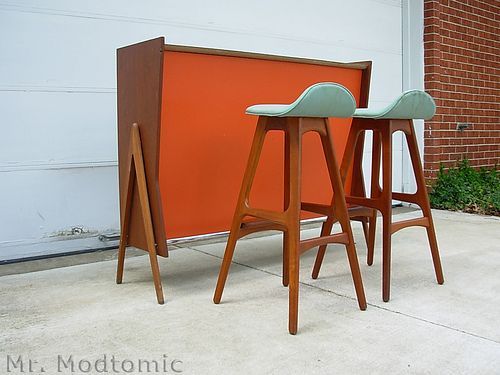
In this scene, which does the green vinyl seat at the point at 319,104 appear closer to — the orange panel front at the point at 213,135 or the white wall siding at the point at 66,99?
the orange panel front at the point at 213,135

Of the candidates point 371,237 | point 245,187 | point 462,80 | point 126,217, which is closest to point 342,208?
point 245,187

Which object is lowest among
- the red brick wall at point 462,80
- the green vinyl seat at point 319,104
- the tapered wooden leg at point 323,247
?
the tapered wooden leg at point 323,247

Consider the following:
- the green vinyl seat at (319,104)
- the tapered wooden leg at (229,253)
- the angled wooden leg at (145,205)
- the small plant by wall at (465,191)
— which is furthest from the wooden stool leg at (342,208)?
the small plant by wall at (465,191)

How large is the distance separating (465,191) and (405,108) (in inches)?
120

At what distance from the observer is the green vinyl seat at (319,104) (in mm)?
2141

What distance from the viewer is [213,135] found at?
113 inches

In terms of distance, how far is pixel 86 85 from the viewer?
3.51 metres

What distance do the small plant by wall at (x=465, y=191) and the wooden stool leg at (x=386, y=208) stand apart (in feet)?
9.07

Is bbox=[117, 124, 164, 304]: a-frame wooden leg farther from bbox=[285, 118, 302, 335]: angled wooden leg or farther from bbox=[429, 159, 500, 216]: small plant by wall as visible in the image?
bbox=[429, 159, 500, 216]: small plant by wall

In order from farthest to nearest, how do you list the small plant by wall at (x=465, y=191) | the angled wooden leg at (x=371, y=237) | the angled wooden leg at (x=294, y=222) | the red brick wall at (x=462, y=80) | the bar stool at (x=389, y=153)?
1. the red brick wall at (x=462, y=80)
2. the small plant by wall at (x=465, y=191)
3. the angled wooden leg at (x=371, y=237)
4. the bar stool at (x=389, y=153)
5. the angled wooden leg at (x=294, y=222)

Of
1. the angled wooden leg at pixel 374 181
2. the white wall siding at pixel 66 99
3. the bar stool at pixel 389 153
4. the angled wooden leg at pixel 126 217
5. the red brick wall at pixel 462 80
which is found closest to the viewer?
the bar stool at pixel 389 153

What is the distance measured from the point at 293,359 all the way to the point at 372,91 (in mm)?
3739

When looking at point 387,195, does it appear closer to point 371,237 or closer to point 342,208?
point 342,208

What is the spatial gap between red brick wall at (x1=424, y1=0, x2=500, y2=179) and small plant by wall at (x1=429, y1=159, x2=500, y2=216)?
138 millimetres
